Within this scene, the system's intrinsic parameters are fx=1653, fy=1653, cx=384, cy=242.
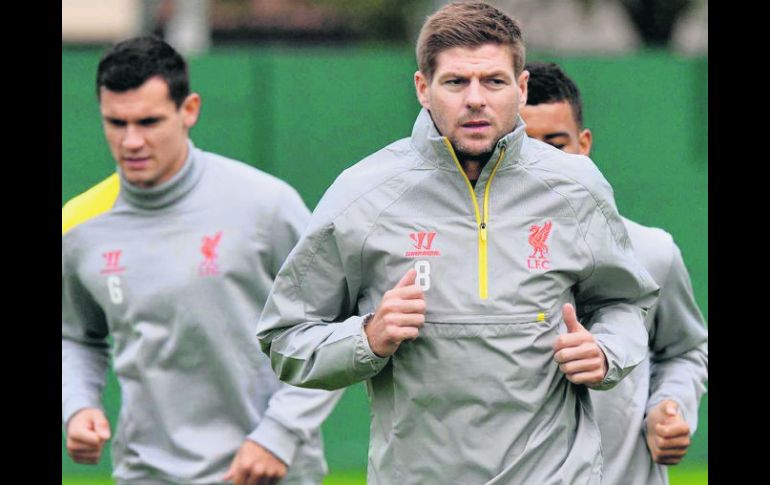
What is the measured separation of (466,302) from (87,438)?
2141 mm

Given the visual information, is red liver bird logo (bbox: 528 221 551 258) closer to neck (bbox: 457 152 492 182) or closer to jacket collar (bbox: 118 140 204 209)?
neck (bbox: 457 152 492 182)

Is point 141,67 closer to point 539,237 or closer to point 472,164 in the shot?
point 472,164

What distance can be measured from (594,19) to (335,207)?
58.2ft

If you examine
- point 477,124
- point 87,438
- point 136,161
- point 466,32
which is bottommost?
point 87,438

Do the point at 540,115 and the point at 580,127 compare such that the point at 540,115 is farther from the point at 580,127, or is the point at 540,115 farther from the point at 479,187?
the point at 479,187

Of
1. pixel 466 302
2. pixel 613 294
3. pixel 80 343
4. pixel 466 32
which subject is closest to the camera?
pixel 466 302

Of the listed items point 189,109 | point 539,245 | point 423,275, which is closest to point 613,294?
point 539,245

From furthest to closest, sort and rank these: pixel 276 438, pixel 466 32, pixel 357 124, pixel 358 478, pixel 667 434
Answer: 1. pixel 357 124
2. pixel 358 478
3. pixel 276 438
4. pixel 667 434
5. pixel 466 32

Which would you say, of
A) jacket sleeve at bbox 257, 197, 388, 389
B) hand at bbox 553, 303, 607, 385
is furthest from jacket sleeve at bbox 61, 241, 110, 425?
hand at bbox 553, 303, 607, 385

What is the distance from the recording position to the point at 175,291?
6.60m

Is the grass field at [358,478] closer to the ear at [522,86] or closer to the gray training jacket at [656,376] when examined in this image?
the gray training jacket at [656,376]

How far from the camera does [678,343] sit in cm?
597
